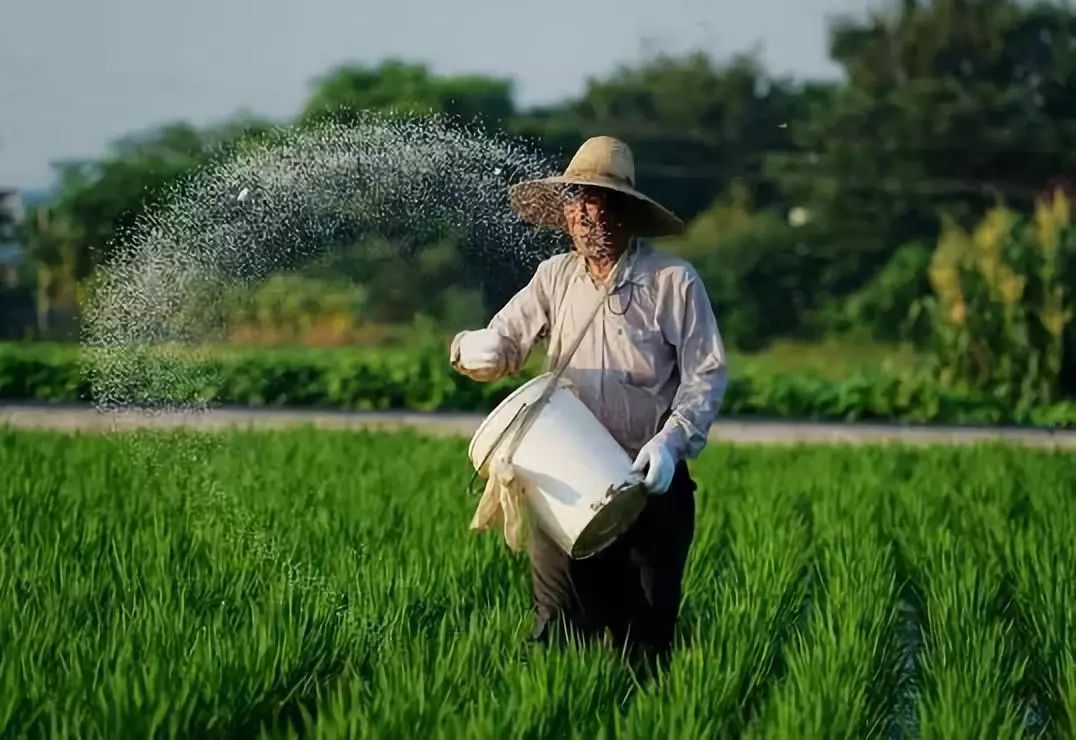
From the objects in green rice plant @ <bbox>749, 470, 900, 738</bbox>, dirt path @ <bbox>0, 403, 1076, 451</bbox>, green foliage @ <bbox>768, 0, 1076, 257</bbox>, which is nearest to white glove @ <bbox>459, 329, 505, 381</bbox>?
green rice plant @ <bbox>749, 470, 900, 738</bbox>

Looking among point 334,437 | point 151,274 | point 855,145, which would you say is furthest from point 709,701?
point 855,145

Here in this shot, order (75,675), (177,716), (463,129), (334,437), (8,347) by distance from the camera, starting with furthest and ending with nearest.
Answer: (8,347)
(334,437)
(463,129)
(75,675)
(177,716)

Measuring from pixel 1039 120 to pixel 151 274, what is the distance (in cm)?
1995

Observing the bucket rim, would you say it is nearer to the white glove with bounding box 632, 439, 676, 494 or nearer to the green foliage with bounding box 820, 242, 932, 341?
the white glove with bounding box 632, 439, 676, 494

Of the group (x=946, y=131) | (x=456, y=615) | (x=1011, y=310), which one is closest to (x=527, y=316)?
(x=456, y=615)

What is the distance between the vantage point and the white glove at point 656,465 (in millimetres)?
3125

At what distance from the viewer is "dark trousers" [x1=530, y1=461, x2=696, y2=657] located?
3.35 metres

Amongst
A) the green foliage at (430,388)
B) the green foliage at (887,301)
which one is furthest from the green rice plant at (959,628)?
the green foliage at (887,301)

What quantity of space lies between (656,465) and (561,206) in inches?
24.1

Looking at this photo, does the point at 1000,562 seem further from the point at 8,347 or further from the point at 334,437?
the point at 8,347

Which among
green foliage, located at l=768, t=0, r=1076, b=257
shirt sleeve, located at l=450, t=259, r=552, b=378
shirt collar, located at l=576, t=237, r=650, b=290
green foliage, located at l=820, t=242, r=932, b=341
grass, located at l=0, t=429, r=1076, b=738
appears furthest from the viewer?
green foliage, located at l=768, t=0, r=1076, b=257

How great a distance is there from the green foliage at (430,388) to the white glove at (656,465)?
32.0ft

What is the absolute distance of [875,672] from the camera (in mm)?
3631

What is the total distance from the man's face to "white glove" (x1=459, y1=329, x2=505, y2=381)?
262 mm
